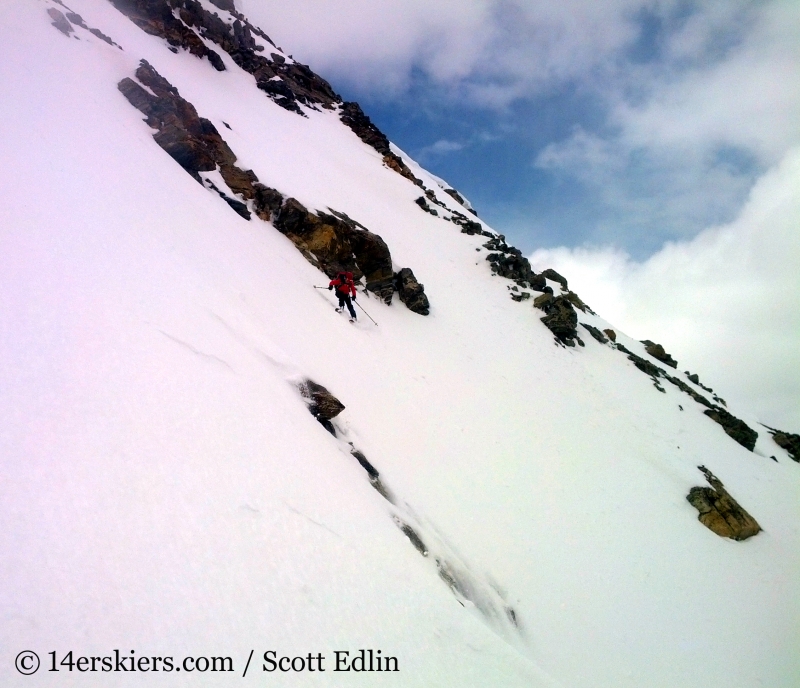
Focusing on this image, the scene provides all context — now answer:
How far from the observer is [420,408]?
11.5 meters

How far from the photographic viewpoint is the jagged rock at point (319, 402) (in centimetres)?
741

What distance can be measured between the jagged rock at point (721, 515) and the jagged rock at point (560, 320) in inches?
406

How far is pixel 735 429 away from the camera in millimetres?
22641

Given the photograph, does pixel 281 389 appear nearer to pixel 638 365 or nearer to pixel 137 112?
pixel 137 112

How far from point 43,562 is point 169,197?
12.0 metres

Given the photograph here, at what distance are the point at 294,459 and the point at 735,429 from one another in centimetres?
2597

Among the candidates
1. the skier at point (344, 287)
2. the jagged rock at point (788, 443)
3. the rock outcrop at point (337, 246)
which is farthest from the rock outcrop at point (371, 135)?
the jagged rock at point (788, 443)

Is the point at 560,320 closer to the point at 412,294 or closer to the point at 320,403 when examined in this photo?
the point at 412,294

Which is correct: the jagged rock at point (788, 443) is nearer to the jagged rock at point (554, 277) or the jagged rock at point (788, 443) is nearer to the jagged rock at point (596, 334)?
the jagged rock at point (596, 334)

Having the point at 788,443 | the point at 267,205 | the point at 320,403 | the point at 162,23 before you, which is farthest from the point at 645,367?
the point at 162,23

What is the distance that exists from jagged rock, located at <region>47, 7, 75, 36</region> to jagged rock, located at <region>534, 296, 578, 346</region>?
2841cm

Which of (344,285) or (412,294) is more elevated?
(412,294)

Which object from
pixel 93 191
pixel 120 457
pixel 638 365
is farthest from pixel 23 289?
pixel 638 365

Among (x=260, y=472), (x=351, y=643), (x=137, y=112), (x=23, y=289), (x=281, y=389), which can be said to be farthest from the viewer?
(x=137, y=112)
